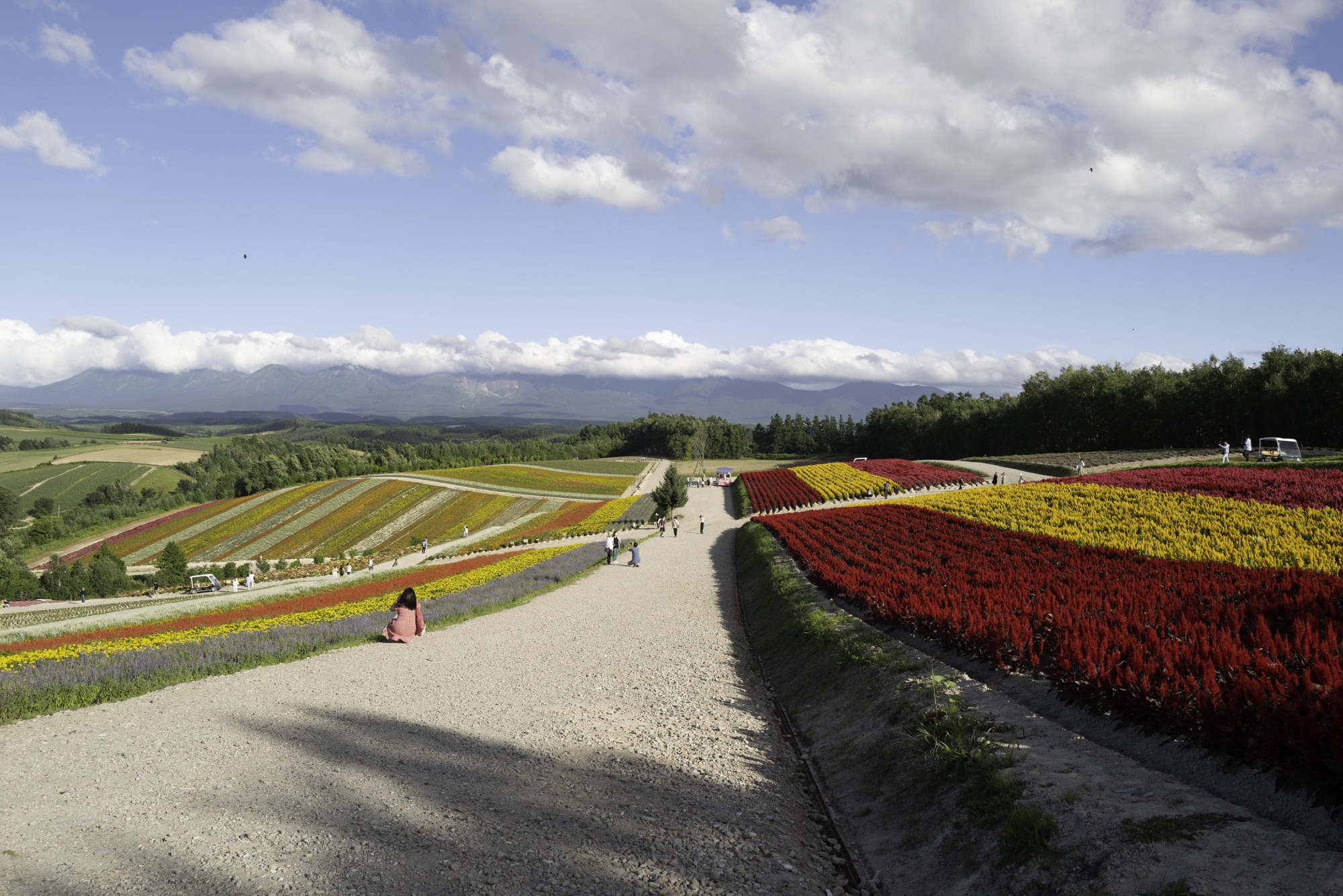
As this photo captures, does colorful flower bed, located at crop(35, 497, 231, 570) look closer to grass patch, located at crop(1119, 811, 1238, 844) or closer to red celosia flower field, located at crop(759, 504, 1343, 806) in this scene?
red celosia flower field, located at crop(759, 504, 1343, 806)

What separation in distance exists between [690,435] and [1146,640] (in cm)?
14336

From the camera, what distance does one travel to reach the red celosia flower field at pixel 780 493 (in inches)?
2060

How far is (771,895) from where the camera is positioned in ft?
19.3

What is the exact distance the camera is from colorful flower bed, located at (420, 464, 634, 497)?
8212cm

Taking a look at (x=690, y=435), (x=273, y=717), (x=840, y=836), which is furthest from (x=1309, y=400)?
(x=690, y=435)

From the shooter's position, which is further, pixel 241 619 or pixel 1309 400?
pixel 1309 400

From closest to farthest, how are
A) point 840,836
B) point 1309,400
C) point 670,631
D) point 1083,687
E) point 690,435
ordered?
point 840,836 < point 1083,687 < point 670,631 < point 1309,400 < point 690,435

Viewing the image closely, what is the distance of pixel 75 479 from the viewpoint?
11594 centimetres

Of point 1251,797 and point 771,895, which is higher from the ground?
point 1251,797

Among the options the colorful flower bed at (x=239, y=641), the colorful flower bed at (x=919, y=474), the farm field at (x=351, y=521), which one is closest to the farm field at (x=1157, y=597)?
the colorful flower bed at (x=239, y=641)

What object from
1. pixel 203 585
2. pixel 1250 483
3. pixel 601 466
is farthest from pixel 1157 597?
pixel 601 466

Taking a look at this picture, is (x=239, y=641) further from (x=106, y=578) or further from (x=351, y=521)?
(x=351, y=521)

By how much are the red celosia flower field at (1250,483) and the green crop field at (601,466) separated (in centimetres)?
7291

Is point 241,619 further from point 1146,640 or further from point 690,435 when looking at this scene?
point 690,435
